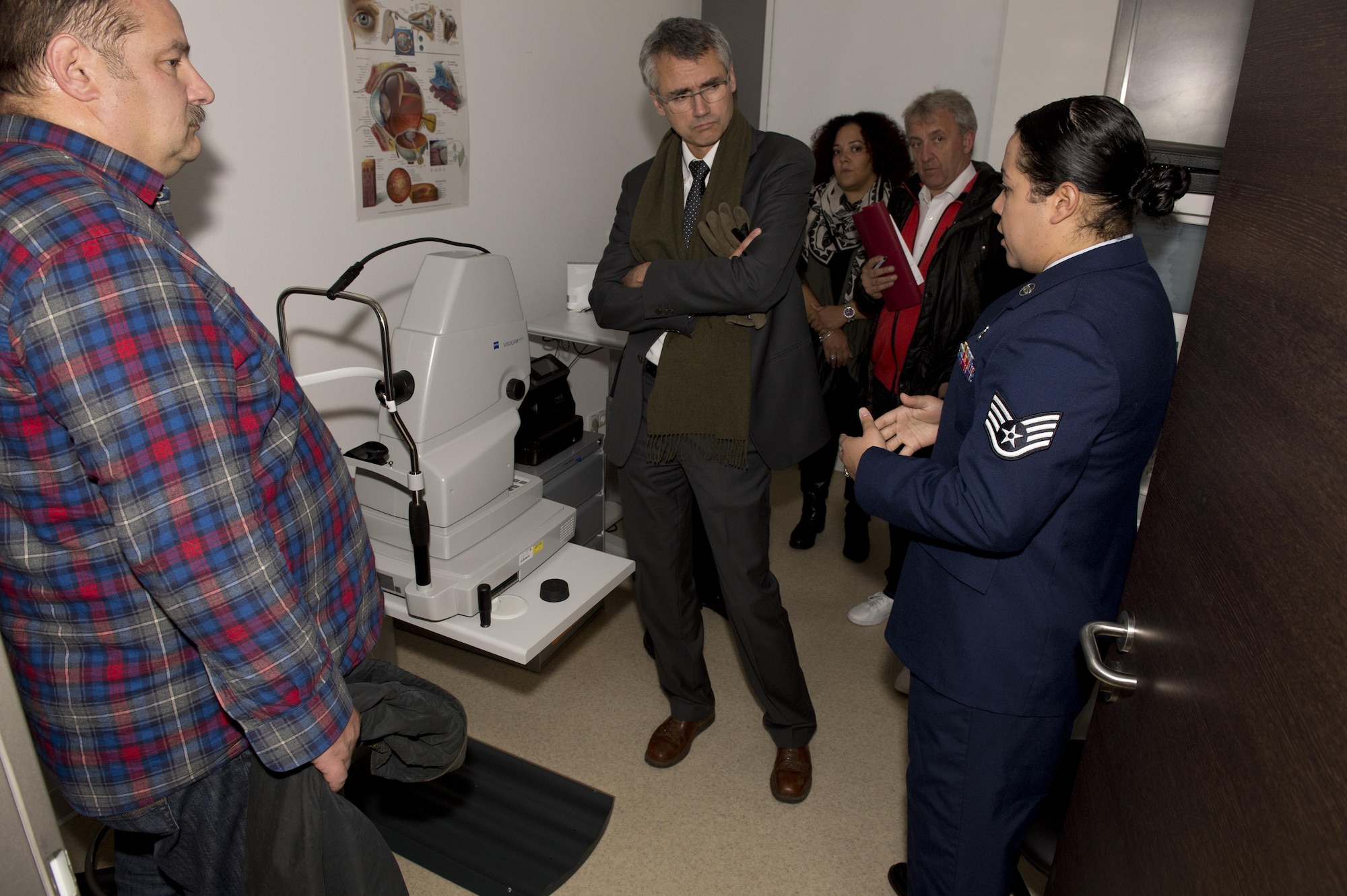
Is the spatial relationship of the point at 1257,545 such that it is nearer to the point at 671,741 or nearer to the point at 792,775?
the point at 792,775

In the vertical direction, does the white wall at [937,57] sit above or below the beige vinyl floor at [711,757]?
above

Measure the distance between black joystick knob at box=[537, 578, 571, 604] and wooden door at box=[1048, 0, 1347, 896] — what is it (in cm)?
110

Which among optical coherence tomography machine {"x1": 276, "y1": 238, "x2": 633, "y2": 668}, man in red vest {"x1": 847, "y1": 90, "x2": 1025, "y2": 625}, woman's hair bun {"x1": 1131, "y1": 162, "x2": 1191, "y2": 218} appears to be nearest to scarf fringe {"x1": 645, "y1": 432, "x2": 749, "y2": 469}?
optical coherence tomography machine {"x1": 276, "y1": 238, "x2": 633, "y2": 668}

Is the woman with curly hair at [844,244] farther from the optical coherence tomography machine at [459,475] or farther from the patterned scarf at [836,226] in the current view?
the optical coherence tomography machine at [459,475]

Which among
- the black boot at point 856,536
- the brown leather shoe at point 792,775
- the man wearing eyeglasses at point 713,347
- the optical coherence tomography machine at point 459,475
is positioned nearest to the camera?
the optical coherence tomography machine at point 459,475

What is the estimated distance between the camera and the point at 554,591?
1794mm

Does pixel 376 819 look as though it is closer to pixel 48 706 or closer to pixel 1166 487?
pixel 48 706

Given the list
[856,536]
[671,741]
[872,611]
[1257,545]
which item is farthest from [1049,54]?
[1257,545]

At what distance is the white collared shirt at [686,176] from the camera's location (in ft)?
6.05

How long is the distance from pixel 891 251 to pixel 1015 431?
136cm

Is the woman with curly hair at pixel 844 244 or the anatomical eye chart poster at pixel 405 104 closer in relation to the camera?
the anatomical eye chart poster at pixel 405 104

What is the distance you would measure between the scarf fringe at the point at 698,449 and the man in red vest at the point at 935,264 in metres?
0.65

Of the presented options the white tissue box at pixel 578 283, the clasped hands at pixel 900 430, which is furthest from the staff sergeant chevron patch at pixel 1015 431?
the white tissue box at pixel 578 283

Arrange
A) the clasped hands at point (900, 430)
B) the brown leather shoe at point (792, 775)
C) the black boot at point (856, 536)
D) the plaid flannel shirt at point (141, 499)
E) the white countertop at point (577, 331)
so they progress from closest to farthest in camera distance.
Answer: the plaid flannel shirt at point (141, 499), the clasped hands at point (900, 430), the brown leather shoe at point (792, 775), the white countertop at point (577, 331), the black boot at point (856, 536)
